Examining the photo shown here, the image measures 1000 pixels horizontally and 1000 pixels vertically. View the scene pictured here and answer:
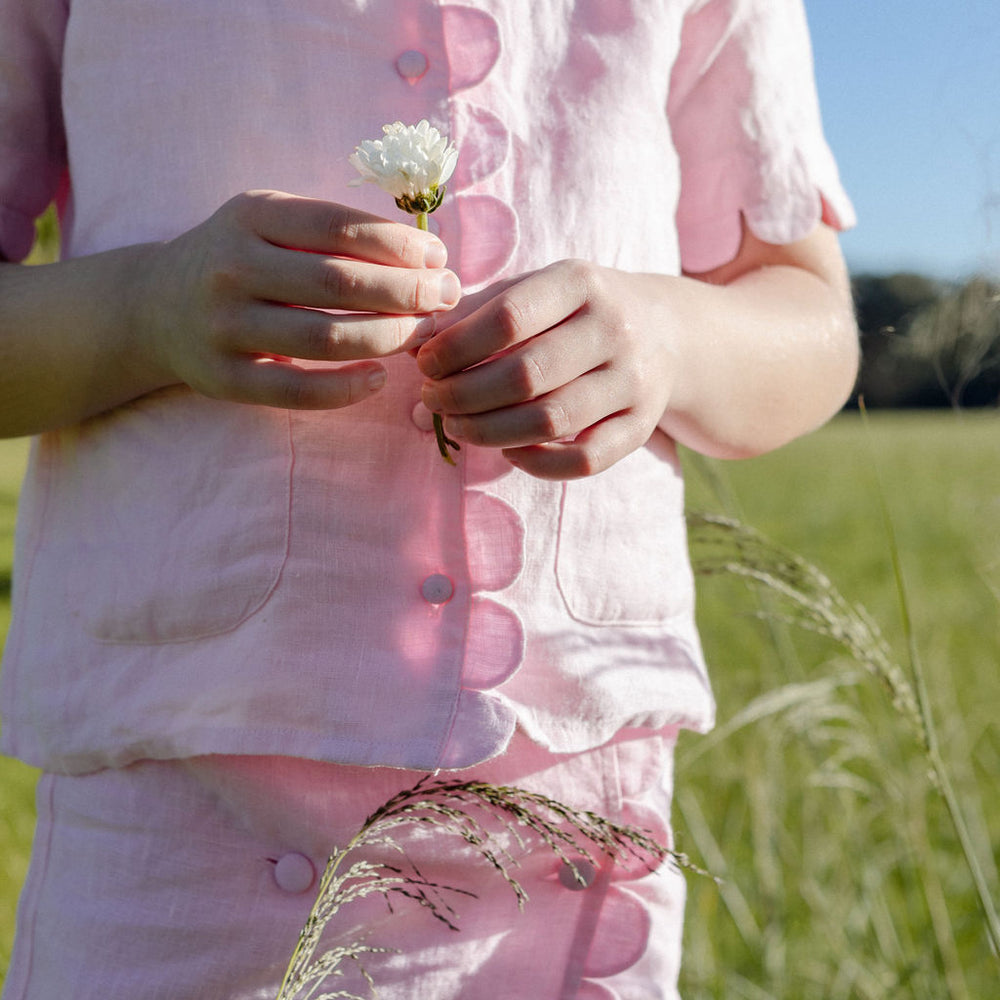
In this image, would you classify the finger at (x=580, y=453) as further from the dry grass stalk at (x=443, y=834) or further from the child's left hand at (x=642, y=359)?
the dry grass stalk at (x=443, y=834)

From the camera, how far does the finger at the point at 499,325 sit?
0.67 metres

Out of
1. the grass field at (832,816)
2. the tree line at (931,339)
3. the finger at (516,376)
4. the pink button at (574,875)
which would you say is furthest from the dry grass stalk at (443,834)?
the tree line at (931,339)

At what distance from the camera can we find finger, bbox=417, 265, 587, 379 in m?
0.67

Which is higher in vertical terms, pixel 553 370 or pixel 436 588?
pixel 553 370

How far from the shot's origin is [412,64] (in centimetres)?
81

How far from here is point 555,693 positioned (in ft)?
2.68

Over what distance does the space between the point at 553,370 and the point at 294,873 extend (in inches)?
15.6

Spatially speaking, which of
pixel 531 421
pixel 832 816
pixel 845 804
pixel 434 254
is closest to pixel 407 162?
pixel 434 254

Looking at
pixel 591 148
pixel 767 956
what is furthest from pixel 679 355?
pixel 767 956

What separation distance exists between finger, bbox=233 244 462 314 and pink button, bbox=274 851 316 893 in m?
0.39

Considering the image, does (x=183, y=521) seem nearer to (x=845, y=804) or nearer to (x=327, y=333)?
(x=327, y=333)

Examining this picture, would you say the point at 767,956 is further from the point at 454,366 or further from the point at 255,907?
the point at 454,366

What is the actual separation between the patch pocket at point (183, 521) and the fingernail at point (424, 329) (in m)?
0.14

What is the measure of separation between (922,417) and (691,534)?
988 inches
